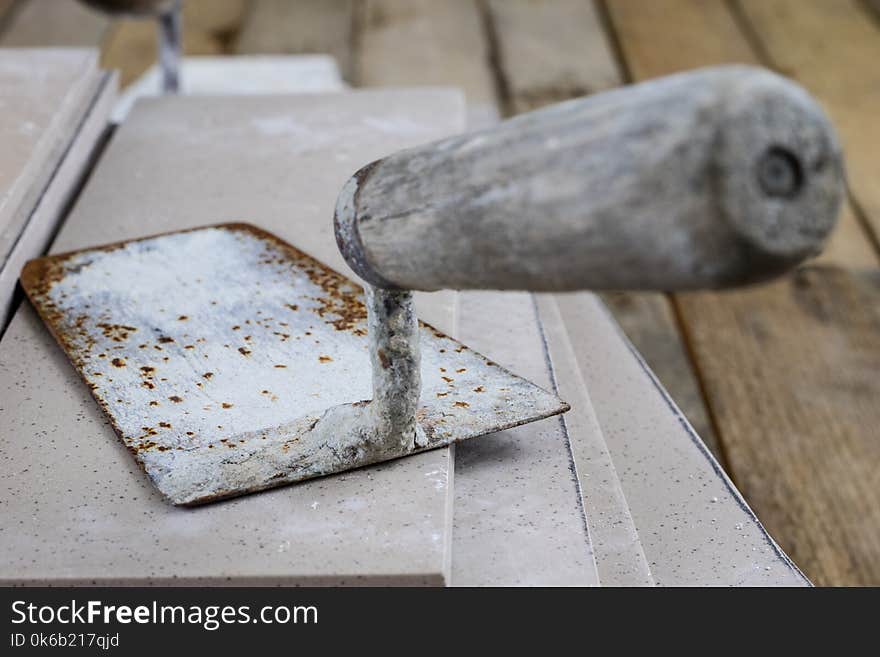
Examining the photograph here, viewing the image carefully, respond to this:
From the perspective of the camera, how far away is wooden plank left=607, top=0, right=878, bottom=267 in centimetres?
188

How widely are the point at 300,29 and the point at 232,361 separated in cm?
156

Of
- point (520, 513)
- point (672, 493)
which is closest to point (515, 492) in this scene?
point (520, 513)

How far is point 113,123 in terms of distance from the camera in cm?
102

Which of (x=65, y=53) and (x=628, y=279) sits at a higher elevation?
(x=628, y=279)

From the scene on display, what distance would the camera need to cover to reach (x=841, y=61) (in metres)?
1.89

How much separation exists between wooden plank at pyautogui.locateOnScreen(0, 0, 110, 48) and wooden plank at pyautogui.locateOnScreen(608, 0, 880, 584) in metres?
1.21

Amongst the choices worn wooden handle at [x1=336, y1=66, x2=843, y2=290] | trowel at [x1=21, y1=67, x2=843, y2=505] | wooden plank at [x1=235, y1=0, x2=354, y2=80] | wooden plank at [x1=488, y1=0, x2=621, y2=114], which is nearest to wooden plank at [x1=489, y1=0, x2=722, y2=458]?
wooden plank at [x1=488, y1=0, x2=621, y2=114]

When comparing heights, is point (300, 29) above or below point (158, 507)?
below

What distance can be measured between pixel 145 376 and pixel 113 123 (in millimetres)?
489

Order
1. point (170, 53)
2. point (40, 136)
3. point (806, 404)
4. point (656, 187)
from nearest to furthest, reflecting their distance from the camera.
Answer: point (656, 187) < point (40, 136) < point (806, 404) < point (170, 53)

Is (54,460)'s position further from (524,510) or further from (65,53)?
(65,53)

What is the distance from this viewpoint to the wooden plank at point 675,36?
188cm

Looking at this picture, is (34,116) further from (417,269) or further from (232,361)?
(417,269)
